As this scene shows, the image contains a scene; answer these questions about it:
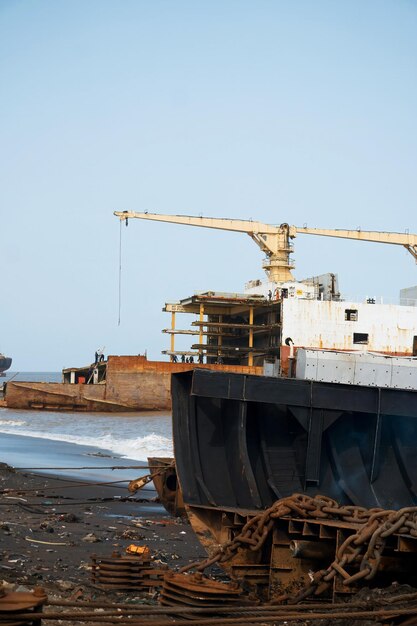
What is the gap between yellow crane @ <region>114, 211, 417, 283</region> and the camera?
56188 millimetres

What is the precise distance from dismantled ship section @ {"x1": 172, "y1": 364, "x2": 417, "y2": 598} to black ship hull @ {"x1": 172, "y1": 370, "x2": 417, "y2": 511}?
0.04ft

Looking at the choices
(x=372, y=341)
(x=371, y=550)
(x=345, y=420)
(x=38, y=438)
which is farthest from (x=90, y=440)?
(x=371, y=550)

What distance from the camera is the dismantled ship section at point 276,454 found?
8.88m

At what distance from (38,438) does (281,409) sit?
1091 inches

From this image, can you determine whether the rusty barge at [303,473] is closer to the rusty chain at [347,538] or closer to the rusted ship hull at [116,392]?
the rusty chain at [347,538]

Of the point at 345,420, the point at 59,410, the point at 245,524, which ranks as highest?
the point at 345,420

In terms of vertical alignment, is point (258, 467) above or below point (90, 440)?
above

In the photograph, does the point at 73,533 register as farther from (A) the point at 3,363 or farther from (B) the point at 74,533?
(A) the point at 3,363

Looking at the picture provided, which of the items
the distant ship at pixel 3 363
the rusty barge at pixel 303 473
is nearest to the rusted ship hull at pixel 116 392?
the rusty barge at pixel 303 473

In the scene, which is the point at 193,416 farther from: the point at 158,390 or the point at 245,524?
the point at 158,390

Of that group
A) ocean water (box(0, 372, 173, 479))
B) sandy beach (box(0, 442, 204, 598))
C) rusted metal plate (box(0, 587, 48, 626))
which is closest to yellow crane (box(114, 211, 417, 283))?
ocean water (box(0, 372, 173, 479))

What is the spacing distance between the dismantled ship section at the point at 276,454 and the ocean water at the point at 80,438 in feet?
38.5

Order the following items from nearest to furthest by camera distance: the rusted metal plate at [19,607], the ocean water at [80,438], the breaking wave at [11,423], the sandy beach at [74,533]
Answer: the rusted metal plate at [19,607] < the sandy beach at [74,533] < the ocean water at [80,438] < the breaking wave at [11,423]

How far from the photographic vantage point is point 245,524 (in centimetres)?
902
